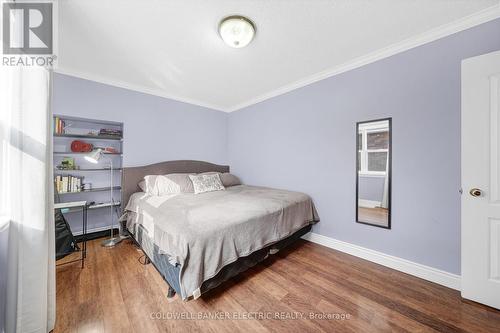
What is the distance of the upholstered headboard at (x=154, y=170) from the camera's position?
9.43 feet

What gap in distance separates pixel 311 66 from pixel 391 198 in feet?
6.49

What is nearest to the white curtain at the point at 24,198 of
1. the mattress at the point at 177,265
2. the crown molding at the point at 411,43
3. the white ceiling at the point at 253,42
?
the mattress at the point at 177,265

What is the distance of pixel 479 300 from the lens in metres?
1.51

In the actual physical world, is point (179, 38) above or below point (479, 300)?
above

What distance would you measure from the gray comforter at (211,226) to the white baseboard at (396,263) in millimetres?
443

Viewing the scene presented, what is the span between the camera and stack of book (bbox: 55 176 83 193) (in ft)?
8.15

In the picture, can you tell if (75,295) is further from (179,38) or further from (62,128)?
(179,38)

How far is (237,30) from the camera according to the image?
1697 millimetres

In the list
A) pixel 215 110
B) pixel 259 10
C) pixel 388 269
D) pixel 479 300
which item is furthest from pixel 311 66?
pixel 479 300

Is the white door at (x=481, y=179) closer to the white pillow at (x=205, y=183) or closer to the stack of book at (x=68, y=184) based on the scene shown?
the white pillow at (x=205, y=183)

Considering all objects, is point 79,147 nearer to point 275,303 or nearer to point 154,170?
point 154,170

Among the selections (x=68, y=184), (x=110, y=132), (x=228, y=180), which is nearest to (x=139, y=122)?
(x=110, y=132)

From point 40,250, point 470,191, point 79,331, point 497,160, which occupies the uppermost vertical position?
point 497,160

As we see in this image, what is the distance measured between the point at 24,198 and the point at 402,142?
3246mm
